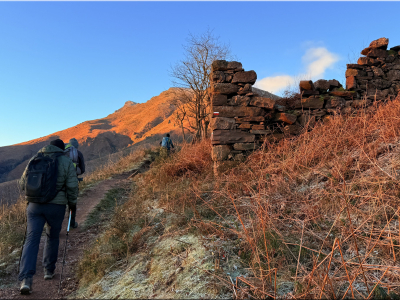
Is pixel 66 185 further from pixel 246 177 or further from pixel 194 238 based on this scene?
pixel 246 177

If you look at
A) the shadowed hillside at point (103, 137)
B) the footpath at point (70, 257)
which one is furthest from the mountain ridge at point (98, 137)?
the footpath at point (70, 257)

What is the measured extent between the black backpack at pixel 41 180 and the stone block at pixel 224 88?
4.11 m

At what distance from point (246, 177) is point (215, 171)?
4.56 ft

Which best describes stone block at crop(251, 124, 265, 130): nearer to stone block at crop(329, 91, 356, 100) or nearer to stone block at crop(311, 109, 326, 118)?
stone block at crop(311, 109, 326, 118)

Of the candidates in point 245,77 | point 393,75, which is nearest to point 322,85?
point 245,77

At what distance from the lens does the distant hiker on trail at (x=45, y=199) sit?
3445mm

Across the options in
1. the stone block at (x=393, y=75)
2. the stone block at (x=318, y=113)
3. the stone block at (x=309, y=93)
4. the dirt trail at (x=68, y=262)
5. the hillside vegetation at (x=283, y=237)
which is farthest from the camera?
the stone block at (x=393, y=75)

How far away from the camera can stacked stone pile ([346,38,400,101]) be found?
7309mm

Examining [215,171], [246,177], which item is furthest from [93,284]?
[215,171]

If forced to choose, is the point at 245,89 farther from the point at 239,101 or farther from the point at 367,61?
the point at 367,61

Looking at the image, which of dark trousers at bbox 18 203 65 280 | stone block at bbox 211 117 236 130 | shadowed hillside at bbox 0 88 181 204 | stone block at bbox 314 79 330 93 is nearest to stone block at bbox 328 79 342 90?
stone block at bbox 314 79 330 93

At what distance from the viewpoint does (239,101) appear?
6.61 metres

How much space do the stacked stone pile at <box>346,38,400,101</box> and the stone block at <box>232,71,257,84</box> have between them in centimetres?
281

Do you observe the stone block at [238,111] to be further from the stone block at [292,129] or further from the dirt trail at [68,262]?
the dirt trail at [68,262]
